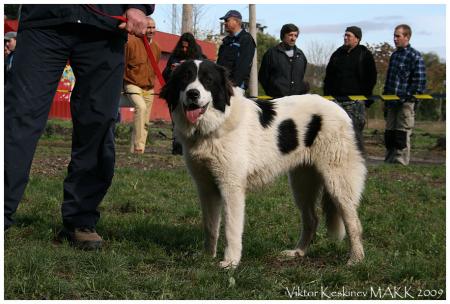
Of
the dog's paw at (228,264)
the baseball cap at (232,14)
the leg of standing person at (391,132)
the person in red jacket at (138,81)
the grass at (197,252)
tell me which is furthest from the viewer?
the person in red jacket at (138,81)

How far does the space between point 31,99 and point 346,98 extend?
651 centimetres

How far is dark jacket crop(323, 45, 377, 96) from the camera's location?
9.89m

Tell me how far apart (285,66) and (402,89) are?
2184 mm

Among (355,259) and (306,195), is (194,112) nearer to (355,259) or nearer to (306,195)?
(306,195)

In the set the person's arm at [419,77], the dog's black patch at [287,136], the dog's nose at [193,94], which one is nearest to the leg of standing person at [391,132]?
the person's arm at [419,77]

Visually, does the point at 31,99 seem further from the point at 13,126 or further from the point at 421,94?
the point at 421,94

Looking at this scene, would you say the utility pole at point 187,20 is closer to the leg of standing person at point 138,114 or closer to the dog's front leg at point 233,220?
the leg of standing person at point 138,114

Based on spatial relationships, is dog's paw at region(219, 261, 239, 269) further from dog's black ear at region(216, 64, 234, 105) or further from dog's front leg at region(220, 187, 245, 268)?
dog's black ear at region(216, 64, 234, 105)

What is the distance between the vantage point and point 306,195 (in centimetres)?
495

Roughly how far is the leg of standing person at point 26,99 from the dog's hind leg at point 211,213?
1.23 meters

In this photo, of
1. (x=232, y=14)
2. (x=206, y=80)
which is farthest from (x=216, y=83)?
(x=232, y=14)

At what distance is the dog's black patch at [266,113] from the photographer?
4.52m

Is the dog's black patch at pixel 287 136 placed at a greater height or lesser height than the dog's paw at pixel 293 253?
greater

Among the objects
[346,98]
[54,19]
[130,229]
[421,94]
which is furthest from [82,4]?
[421,94]
